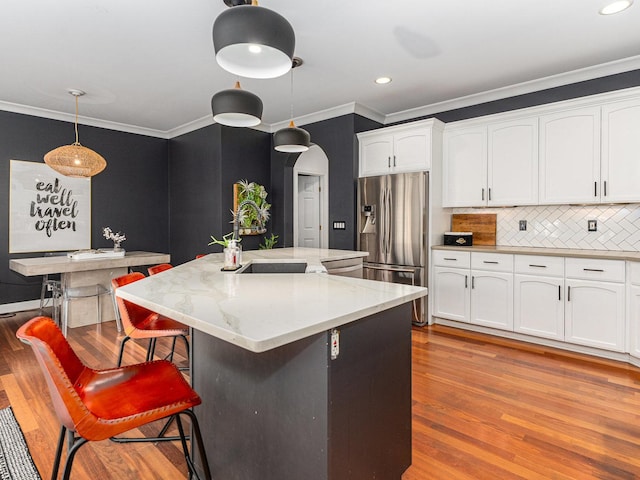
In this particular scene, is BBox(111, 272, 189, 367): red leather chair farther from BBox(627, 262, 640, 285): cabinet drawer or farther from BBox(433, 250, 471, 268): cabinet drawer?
BBox(627, 262, 640, 285): cabinet drawer

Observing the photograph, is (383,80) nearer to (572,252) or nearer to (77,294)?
(572,252)

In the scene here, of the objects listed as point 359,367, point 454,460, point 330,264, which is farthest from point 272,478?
point 330,264

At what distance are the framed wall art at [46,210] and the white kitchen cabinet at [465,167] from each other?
492cm

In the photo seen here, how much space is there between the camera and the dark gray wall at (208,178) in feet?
17.2

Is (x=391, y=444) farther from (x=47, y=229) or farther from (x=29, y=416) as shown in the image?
(x=47, y=229)

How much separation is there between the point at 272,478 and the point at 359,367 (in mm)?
515

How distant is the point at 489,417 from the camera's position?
229cm

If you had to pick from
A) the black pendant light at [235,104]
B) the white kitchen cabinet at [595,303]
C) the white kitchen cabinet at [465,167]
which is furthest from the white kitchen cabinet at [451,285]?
the black pendant light at [235,104]

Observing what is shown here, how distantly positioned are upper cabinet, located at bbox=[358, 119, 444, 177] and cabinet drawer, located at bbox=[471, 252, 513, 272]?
1115mm

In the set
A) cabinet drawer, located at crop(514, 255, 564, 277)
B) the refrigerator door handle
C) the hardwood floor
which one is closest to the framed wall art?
the hardwood floor

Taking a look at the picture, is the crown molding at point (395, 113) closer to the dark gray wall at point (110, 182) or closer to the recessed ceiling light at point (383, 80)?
the dark gray wall at point (110, 182)

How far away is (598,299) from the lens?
320 centimetres

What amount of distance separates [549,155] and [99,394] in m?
4.04

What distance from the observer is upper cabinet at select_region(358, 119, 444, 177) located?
4.18 meters
